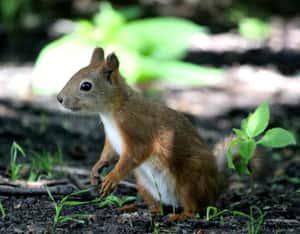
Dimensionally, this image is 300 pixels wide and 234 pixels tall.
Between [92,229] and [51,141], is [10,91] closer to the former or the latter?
[51,141]

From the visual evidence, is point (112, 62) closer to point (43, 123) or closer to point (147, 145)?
point (147, 145)

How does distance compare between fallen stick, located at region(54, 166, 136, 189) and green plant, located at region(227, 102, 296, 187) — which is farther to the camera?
fallen stick, located at region(54, 166, 136, 189)

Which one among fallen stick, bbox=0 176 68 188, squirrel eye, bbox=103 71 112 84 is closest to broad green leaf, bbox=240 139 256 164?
squirrel eye, bbox=103 71 112 84

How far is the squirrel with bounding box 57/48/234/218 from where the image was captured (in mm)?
3783

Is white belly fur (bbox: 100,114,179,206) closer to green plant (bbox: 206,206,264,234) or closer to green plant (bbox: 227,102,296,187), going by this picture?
green plant (bbox: 206,206,264,234)

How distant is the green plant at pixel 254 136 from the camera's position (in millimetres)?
3629

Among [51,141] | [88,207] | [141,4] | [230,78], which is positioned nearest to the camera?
[88,207]

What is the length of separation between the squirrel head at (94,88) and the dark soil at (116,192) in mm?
548

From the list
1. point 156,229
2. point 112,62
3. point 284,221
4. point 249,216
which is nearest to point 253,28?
point 112,62

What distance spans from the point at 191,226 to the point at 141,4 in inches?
297

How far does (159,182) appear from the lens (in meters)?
3.83

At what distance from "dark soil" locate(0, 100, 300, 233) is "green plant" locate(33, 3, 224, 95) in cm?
43

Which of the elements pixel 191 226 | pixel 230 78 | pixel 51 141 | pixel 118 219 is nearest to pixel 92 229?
pixel 118 219

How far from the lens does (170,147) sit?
3.82 metres
